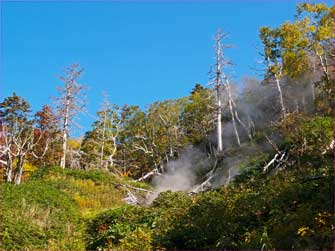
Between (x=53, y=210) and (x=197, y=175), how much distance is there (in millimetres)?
18487

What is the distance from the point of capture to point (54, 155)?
127ft

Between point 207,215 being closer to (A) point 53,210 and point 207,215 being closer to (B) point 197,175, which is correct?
(A) point 53,210

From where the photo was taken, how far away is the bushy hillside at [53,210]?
11859mm

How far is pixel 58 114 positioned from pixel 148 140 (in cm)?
1215

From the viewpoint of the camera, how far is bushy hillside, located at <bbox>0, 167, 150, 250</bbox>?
1186 centimetres

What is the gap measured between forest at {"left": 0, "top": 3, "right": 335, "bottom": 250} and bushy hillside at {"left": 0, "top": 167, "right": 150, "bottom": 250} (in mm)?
48

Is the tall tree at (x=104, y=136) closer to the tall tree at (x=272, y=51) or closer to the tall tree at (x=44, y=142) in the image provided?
the tall tree at (x=44, y=142)

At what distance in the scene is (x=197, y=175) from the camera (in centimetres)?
3244

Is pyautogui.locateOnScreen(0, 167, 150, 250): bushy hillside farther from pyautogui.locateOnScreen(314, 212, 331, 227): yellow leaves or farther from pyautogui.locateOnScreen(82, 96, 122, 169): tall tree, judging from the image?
pyautogui.locateOnScreen(82, 96, 122, 169): tall tree

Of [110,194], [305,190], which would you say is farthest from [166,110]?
[305,190]

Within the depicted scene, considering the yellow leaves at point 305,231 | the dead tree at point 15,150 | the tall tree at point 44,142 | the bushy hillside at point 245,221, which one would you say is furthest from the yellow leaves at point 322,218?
the tall tree at point 44,142

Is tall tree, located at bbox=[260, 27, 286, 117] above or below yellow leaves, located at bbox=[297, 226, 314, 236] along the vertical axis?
above

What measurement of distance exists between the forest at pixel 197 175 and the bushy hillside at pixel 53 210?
48 mm

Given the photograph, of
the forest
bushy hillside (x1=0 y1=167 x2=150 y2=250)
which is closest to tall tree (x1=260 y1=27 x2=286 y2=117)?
the forest
